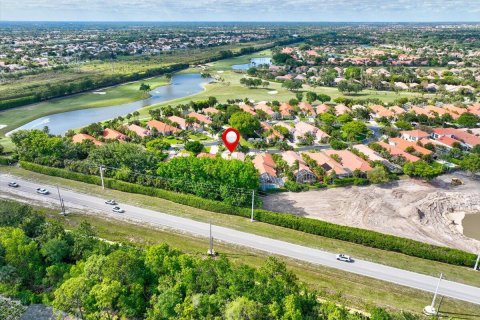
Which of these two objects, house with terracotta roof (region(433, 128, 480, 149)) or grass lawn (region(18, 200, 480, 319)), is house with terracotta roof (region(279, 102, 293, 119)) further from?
grass lawn (region(18, 200, 480, 319))

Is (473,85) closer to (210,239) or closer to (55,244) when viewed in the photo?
(210,239)

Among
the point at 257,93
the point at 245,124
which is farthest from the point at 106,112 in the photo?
the point at 257,93

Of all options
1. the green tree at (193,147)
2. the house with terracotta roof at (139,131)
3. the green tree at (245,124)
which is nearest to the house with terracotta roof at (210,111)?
the green tree at (245,124)

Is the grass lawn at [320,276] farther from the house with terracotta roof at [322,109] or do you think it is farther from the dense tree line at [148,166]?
the house with terracotta roof at [322,109]

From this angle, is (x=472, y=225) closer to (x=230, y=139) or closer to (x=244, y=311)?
(x=230, y=139)

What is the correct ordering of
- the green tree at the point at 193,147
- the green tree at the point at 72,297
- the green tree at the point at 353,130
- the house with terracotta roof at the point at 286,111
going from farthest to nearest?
the house with terracotta roof at the point at 286,111 → the green tree at the point at 353,130 → the green tree at the point at 193,147 → the green tree at the point at 72,297

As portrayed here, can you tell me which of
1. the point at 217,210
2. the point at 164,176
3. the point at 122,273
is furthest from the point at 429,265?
the point at 164,176
